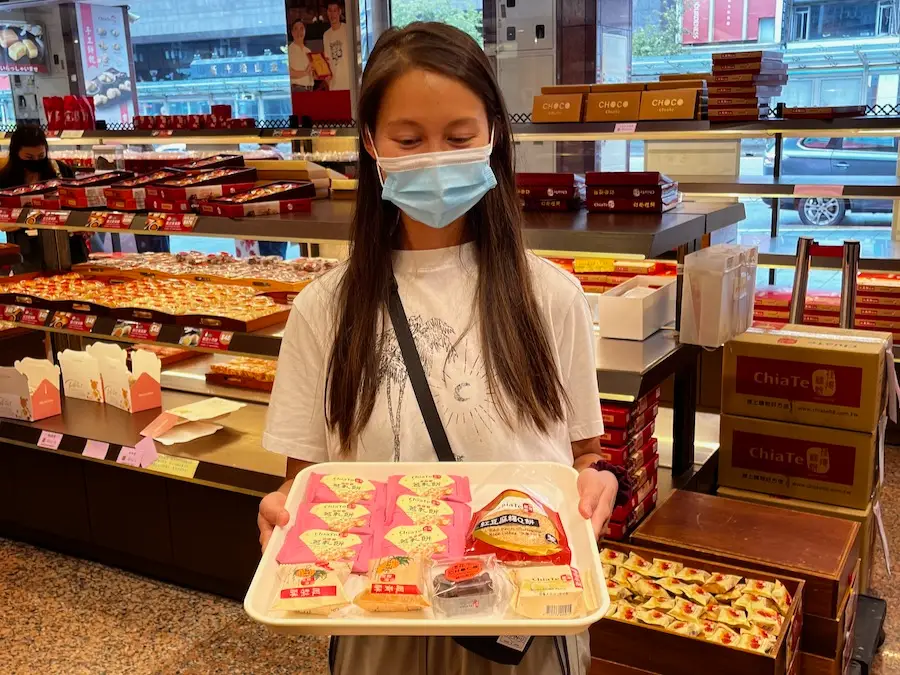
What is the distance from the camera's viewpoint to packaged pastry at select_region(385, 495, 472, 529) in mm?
1350

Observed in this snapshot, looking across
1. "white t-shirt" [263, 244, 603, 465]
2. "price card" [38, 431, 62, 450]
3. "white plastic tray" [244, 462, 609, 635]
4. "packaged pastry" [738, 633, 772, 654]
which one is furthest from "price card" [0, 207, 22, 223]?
"packaged pastry" [738, 633, 772, 654]

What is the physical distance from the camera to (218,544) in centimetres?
310

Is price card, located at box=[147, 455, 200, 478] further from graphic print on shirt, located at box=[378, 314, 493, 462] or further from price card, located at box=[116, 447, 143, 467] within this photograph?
graphic print on shirt, located at box=[378, 314, 493, 462]

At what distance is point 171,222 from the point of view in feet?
10.2

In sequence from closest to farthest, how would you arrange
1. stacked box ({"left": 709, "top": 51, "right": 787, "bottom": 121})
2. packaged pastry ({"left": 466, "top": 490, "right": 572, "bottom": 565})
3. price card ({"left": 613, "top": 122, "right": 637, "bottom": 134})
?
packaged pastry ({"left": 466, "top": 490, "right": 572, "bottom": 565}), price card ({"left": 613, "top": 122, "right": 637, "bottom": 134}), stacked box ({"left": 709, "top": 51, "right": 787, "bottom": 121})

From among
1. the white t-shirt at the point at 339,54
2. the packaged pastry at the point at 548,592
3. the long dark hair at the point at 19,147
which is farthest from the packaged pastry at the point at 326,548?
the white t-shirt at the point at 339,54

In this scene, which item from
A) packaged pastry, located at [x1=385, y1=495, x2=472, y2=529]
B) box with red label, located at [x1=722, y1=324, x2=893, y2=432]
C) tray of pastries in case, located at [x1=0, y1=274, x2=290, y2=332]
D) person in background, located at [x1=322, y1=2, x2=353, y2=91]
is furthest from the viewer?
person in background, located at [x1=322, y1=2, x2=353, y2=91]

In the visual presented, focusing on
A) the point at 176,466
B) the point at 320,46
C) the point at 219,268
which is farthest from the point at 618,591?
the point at 320,46

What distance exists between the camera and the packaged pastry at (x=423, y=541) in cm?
128

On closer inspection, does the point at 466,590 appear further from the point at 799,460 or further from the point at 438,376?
the point at 799,460

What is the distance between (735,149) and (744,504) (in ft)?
Answer: 10.4

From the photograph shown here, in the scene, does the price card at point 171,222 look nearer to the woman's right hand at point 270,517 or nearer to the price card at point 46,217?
the price card at point 46,217

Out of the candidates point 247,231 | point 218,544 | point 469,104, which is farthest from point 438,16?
point 469,104

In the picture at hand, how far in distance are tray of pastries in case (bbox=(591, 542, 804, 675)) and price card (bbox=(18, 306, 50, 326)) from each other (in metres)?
2.47
